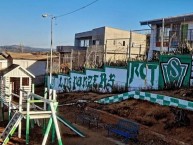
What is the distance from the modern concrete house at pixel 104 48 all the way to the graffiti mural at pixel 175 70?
11.9 ft

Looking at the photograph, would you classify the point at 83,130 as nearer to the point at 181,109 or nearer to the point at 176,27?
the point at 181,109

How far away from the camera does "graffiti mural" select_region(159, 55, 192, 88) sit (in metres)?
18.1

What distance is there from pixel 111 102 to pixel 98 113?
1448 mm

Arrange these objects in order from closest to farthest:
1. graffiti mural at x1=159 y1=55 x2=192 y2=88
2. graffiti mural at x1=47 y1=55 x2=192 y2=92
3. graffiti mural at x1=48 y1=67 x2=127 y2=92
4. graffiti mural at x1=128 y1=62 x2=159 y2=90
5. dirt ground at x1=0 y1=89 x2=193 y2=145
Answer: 1. dirt ground at x1=0 y1=89 x2=193 y2=145
2. graffiti mural at x1=159 y1=55 x2=192 y2=88
3. graffiti mural at x1=47 y1=55 x2=192 y2=92
4. graffiti mural at x1=128 y1=62 x2=159 y2=90
5. graffiti mural at x1=48 y1=67 x2=127 y2=92

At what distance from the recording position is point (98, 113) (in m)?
18.7

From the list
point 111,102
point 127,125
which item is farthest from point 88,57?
point 127,125

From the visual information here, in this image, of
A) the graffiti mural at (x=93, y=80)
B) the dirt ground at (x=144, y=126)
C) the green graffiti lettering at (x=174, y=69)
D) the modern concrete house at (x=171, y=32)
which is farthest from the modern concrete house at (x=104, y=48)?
the dirt ground at (x=144, y=126)

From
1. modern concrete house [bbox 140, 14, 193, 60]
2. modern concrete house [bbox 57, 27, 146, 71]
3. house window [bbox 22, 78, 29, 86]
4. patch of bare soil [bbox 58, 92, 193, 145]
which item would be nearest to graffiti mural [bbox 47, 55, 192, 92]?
modern concrete house [bbox 57, 27, 146, 71]

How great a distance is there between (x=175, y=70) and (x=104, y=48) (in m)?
9.93

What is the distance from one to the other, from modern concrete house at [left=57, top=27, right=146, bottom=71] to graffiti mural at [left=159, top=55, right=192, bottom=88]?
143 inches

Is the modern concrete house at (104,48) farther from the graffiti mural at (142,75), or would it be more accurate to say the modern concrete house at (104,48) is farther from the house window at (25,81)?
the house window at (25,81)

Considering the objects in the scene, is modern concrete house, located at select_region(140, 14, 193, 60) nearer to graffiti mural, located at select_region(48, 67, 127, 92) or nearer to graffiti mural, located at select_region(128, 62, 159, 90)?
graffiti mural, located at select_region(128, 62, 159, 90)

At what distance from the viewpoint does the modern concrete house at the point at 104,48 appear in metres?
26.7

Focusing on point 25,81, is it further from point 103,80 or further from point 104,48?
point 103,80
